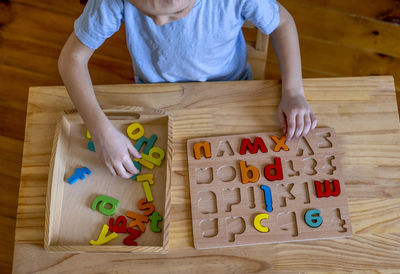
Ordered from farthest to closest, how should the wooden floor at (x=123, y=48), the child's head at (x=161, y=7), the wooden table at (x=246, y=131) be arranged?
the wooden floor at (x=123, y=48)
the wooden table at (x=246, y=131)
the child's head at (x=161, y=7)

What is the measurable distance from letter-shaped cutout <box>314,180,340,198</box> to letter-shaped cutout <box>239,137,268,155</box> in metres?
0.11

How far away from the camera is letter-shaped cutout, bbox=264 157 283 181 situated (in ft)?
2.12

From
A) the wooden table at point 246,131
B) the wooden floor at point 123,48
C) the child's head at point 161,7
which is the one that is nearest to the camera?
the child's head at point 161,7

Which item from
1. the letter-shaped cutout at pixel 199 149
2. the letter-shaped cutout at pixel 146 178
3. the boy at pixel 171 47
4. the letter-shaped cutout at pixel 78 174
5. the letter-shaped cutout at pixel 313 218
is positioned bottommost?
the letter-shaped cutout at pixel 313 218

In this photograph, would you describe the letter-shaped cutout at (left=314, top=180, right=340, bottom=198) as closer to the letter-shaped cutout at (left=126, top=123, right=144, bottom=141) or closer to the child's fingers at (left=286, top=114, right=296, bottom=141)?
the child's fingers at (left=286, top=114, right=296, bottom=141)

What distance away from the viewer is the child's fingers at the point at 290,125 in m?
0.65

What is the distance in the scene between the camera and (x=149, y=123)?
716 mm

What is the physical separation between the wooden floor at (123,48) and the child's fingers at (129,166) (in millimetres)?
823

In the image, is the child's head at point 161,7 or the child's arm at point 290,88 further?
the child's arm at point 290,88

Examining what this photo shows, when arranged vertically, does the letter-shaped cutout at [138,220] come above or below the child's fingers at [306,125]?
below

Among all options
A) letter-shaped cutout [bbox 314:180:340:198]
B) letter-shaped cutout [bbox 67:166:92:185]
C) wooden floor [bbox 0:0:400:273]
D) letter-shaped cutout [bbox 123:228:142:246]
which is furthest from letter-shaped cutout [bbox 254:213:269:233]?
wooden floor [bbox 0:0:400:273]

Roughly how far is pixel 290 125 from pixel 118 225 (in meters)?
0.36

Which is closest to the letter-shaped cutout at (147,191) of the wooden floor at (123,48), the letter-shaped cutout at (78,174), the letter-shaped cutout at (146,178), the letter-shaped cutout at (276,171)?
the letter-shaped cutout at (146,178)

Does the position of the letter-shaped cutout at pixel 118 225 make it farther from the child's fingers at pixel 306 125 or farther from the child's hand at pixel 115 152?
the child's fingers at pixel 306 125
